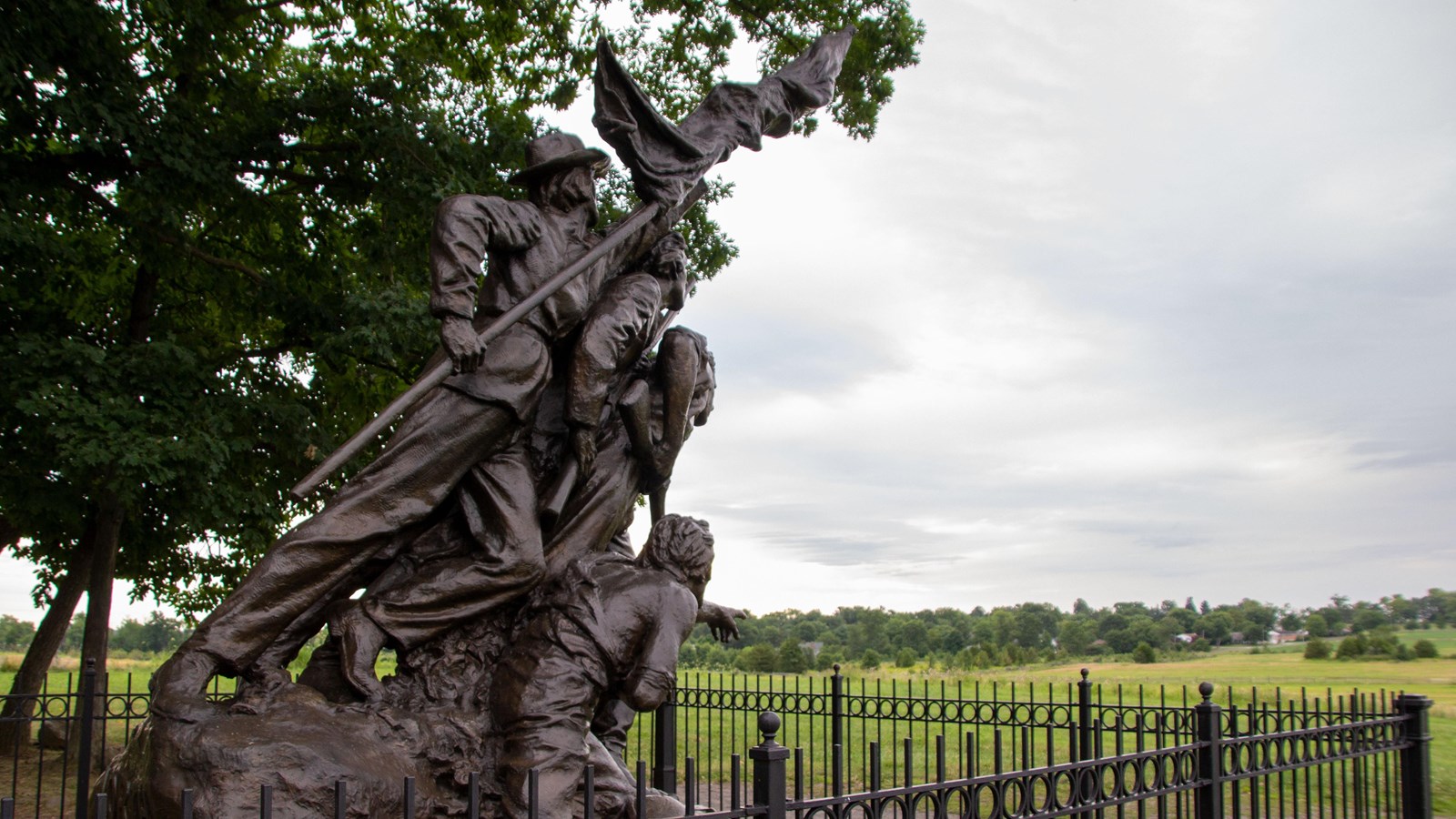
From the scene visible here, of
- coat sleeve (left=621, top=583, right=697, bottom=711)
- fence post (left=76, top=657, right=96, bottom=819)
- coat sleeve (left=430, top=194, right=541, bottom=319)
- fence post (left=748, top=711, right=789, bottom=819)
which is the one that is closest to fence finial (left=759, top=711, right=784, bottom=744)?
fence post (left=748, top=711, right=789, bottom=819)

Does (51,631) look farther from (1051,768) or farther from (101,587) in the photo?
(1051,768)

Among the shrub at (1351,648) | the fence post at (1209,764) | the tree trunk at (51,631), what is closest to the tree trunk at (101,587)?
the tree trunk at (51,631)

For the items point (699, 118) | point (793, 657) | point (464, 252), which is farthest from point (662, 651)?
point (793, 657)

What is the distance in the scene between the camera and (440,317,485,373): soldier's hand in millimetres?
4129

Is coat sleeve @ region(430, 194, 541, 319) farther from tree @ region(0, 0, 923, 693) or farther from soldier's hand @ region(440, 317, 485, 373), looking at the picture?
tree @ region(0, 0, 923, 693)

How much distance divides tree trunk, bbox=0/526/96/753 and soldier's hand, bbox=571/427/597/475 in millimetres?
9213

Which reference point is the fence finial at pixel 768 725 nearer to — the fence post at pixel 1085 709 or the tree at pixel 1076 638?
the fence post at pixel 1085 709

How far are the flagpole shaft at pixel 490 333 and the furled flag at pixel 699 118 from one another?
199 millimetres

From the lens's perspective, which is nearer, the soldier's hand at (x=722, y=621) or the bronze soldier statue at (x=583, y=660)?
the bronze soldier statue at (x=583, y=660)

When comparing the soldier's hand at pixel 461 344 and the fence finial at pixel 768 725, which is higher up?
the soldier's hand at pixel 461 344

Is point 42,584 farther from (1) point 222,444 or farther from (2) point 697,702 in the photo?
(2) point 697,702

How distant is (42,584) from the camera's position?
12453mm

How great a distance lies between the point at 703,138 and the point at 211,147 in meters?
6.25

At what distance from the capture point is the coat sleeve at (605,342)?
463 centimetres
